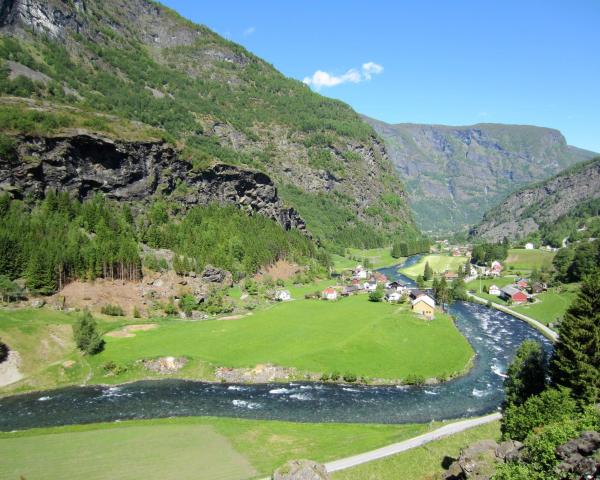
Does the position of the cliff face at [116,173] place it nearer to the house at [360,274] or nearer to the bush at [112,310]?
the bush at [112,310]

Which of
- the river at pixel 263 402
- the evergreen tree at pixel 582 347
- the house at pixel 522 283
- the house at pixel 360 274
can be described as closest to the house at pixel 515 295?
the house at pixel 522 283

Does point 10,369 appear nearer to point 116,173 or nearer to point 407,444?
point 407,444

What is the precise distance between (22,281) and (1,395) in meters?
38.7

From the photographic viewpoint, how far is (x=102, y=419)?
200 feet

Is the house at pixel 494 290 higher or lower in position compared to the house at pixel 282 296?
lower

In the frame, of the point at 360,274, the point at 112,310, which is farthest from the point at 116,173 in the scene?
the point at 360,274

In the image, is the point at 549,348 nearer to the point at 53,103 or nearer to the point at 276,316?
→ the point at 276,316

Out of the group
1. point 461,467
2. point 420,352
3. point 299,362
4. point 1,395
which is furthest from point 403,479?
point 1,395

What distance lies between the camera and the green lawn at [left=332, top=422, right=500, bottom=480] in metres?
40.9

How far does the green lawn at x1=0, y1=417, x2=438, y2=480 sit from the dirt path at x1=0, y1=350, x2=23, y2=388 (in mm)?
23536

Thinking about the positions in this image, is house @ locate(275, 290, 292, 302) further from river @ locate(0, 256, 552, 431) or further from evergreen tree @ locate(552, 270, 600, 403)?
evergreen tree @ locate(552, 270, 600, 403)

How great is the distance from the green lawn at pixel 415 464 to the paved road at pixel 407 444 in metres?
1.05

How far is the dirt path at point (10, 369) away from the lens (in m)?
73.8

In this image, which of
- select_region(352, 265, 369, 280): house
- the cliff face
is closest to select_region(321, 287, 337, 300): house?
select_region(352, 265, 369, 280): house
